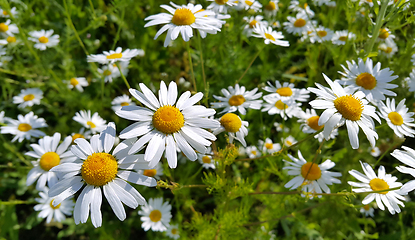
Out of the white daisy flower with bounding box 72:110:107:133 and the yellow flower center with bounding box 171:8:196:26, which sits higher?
the yellow flower center with bounding box 171:8:196:26

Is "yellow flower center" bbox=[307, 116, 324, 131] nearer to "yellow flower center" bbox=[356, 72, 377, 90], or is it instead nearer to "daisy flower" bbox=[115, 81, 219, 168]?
"yellow flower center" bbox=[356, 72, 377, 90]

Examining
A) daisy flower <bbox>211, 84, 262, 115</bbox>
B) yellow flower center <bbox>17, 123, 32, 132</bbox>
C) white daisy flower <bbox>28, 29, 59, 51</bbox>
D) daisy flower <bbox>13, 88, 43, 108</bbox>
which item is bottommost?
daisy flower <bbox>13, 88, 43, 108</bbox>

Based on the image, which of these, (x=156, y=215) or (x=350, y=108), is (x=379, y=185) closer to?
(x=350, y=108)

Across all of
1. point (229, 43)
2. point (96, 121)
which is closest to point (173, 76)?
point (229, 43)

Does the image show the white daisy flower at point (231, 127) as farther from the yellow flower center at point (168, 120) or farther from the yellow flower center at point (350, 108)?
the yellow flower center at point (350, 108)

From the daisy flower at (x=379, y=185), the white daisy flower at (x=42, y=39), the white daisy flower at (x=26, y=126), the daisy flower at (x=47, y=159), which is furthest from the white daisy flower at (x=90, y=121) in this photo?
the daisy flower at (x=379, y=185)

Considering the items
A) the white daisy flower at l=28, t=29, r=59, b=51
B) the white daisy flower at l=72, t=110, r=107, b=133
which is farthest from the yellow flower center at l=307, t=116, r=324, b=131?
the white daisy flower at l=28, t=29, r=59, b=51

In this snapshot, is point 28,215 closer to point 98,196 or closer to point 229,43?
point 98,196
